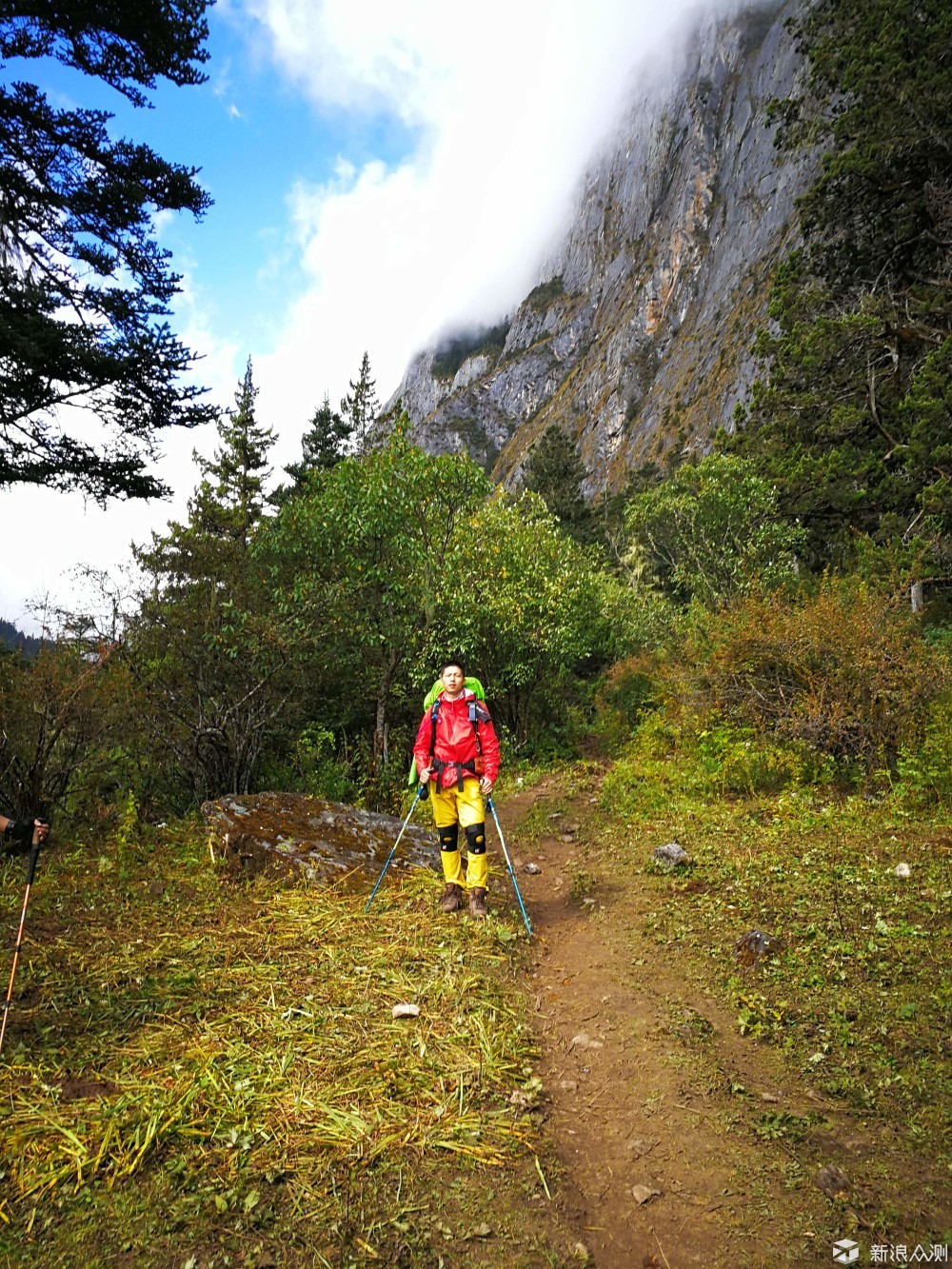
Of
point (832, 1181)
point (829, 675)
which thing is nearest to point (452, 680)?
point (832, 1181)

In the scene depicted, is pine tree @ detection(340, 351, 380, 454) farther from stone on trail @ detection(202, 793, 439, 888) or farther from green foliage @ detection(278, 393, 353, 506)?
stone on trail @ detection(202, 793, 439, 888)

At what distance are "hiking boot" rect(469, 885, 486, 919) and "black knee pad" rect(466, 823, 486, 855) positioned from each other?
0.30 m

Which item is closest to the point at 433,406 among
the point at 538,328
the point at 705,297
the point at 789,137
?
the point at 538,328

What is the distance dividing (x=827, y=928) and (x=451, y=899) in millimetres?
2989

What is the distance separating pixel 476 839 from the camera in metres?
5.58

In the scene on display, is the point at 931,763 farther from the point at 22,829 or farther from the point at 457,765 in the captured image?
the point at 22,829

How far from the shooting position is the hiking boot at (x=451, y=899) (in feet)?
17.7

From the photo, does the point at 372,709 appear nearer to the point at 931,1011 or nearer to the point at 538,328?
the point at 931,1011

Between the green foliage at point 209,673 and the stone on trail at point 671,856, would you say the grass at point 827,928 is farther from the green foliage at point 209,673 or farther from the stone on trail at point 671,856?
the green foliage at point 209,673

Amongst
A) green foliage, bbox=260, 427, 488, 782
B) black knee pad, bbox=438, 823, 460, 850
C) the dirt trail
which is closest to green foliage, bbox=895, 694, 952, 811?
the dirt trail

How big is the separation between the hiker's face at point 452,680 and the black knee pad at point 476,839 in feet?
4.08

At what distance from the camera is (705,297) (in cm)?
9188

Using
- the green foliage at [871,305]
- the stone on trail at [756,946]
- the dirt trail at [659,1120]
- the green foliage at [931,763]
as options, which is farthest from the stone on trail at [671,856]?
the green foliage at [871,305]

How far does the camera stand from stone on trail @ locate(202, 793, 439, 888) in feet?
19.4
